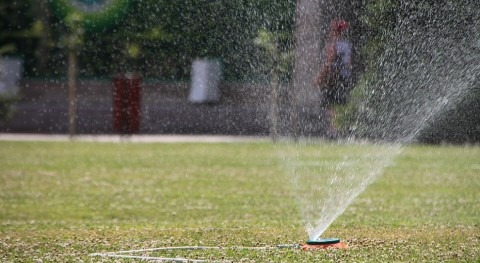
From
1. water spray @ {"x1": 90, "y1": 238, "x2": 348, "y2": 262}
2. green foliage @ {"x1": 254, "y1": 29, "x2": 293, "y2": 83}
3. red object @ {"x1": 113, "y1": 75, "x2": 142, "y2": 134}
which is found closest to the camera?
water spray @ {"x1": 90, "y1": 238, "x2": 348, "y2": 262}

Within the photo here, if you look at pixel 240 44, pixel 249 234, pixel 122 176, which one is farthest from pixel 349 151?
pixel 249 234

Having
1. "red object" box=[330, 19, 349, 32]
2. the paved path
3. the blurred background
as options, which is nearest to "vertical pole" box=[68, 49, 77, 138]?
the blurred background

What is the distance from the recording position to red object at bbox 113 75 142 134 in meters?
20.4

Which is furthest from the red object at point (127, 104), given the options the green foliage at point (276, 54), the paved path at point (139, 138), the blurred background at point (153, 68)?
the green foliage at point (276, 54)

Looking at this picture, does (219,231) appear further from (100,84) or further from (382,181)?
(100,84)

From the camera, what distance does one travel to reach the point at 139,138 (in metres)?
19.1

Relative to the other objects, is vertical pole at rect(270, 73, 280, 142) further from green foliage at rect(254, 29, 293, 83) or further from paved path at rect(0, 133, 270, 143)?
paved path at rect(0, 133, 270, 143)

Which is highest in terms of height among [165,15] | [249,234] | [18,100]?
[165,15]

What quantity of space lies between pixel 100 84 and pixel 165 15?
3.73m

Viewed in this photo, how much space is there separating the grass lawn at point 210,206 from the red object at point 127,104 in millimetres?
3804

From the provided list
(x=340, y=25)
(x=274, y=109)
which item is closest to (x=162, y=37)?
(x=274, y=109)

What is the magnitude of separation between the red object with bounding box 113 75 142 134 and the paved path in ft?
2.19

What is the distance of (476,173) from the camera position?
12992mm

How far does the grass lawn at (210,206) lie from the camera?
7.07 metres
